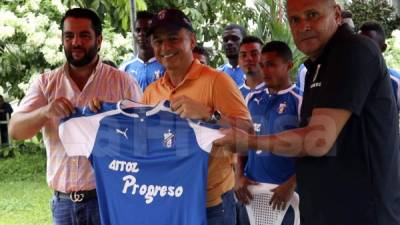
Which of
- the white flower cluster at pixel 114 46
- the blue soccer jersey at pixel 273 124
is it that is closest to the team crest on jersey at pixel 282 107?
the blue soccer jersey at pixel 273 124

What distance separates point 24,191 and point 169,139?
6.04 metres

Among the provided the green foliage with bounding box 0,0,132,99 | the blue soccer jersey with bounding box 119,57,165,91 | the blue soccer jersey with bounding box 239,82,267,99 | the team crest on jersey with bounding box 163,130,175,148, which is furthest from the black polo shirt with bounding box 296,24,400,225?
the green foliage with bounding box 0,0,132,99

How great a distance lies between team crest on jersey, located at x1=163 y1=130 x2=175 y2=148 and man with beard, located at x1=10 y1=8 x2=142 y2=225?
55 centimetres

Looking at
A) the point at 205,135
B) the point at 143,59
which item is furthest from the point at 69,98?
the point at 143,59

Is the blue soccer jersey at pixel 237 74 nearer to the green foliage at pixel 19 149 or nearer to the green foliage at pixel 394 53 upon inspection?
the green foliage at pixel 394 53

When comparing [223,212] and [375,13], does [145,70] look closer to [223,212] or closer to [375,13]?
[223,212]

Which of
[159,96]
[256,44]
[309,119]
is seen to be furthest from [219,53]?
[309,119]

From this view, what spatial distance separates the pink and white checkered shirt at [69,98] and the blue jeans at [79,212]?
→ 0.09m

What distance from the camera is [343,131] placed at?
6.82ft

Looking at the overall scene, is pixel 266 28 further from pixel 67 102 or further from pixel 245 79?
pixel 67 102

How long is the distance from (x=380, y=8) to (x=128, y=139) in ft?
42.3

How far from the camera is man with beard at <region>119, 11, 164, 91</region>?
467cm

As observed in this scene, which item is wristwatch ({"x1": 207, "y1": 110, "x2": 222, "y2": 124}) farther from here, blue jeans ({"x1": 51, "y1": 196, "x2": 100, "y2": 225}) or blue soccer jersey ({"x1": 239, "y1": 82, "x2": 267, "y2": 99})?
blue soccer jersey ({"x1": 239, "y1": 82, "x2": 267, "y2": 99})

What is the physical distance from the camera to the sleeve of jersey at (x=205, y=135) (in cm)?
246
